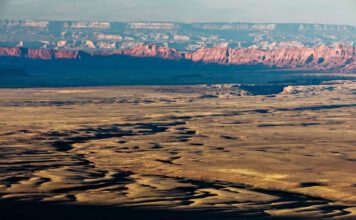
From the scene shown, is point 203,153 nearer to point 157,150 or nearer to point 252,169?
point 157,150

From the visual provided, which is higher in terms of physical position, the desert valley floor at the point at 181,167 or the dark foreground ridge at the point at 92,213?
the dark foreground ridge at the point at 92,213

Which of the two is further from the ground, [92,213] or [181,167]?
[92,213]

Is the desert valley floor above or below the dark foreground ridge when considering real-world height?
below

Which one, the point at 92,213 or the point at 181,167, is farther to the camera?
the point at 181,167

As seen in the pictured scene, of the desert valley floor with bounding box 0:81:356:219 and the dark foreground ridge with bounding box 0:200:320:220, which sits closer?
the dark foreground ridge with bounding box 0:200:320:220

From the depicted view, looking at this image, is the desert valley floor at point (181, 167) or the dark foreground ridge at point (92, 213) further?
the desert valley floor at point (181, 167)

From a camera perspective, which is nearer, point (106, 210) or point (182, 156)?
point (106, 210)

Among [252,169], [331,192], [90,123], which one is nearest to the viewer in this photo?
[331,192]

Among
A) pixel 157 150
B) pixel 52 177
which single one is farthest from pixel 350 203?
pixel 157 150
